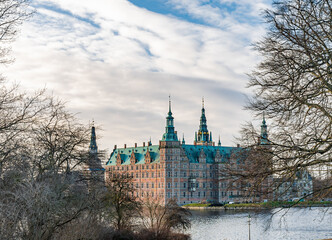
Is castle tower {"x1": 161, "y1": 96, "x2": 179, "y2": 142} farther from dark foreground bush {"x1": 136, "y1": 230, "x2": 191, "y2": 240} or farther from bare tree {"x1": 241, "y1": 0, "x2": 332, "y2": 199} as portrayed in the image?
bare tree {"x1": 241, "y1": 0, "x2": 332, "y2": 199}

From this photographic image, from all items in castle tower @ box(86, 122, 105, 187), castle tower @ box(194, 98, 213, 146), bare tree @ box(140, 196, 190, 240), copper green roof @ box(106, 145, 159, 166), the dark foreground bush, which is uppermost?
castle tower @ box(194, 98, 213, 146)

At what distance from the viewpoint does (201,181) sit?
291 feet

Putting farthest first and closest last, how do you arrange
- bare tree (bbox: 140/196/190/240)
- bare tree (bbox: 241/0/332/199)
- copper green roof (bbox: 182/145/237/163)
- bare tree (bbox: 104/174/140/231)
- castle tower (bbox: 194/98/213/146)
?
castle tower (bbox: 194/98/213/146) < copper green roof (bbox: 182/145/237/163) < bare tree (bbox: 140/196/190/240) < bare tree (bbox: 104/174/140/231) < bare tree (bbox: 241/0/332/199)

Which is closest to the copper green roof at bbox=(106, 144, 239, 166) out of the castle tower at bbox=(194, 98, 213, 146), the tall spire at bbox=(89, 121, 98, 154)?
the castle tower at bbox=(194, 98, 213, 146)

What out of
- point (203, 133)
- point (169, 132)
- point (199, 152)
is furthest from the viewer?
point (203, 133)

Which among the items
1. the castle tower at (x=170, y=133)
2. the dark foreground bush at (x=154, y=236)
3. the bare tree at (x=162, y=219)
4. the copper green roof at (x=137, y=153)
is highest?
the castle tower at (x=170, y=133)

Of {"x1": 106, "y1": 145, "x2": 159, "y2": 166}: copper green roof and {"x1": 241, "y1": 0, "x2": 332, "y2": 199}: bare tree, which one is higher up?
{"x1": 106, "y1": 145, "x2": 159, "y2": 166}: copper green roof

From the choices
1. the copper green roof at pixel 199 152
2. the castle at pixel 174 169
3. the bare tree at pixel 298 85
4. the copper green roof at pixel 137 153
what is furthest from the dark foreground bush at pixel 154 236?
the copper green roof at pixel 199 152

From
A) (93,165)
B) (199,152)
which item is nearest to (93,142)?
(93,165)

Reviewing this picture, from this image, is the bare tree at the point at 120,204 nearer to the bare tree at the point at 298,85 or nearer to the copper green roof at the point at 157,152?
the bare tree at the point at 298,85

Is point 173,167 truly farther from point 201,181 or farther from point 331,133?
point 331,133

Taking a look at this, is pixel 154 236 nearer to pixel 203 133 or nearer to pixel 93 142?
pixel 93 142

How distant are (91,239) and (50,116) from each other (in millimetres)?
4733

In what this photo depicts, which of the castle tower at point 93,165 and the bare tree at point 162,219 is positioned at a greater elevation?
the castle tower at point 93,165
